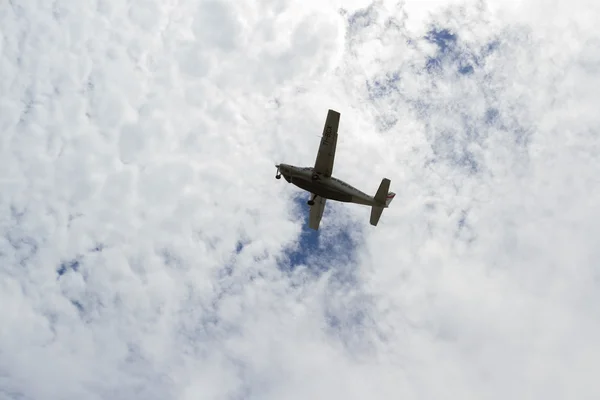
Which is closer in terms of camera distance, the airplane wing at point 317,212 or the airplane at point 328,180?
the airplane at point 328,180

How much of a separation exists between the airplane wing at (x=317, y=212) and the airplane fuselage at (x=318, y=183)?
566cm

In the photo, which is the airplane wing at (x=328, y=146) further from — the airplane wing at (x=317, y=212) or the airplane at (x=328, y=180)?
the airplane wing at (x=317, y=212)

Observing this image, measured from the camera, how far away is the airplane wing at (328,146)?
5568 cm

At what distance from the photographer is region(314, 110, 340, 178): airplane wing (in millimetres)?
55684

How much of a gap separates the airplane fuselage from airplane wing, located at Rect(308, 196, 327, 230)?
18.6 ft

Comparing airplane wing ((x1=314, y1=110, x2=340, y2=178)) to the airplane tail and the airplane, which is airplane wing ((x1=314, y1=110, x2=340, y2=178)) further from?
the airplane tail

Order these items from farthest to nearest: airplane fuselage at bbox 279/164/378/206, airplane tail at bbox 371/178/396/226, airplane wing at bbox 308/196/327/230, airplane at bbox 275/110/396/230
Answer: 1. airplane wing at bbox 308/196/327/230
2. airplane tail at bbox 371/178/396/226
3. airplane fuselage at bbox 279/164/378/206
4. airplane at bbox 275/110/396/230

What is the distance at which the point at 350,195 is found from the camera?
59.8m

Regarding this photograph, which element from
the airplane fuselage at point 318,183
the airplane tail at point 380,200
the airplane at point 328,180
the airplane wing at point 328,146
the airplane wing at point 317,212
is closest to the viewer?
the airplane wing at point 328,146

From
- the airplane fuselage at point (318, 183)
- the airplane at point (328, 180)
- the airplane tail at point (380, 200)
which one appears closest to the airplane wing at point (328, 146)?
the airplane at point (328, 180)

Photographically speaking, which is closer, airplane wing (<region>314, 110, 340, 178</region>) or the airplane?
airplane wing (<region>314, 110, 340, 178</region>)

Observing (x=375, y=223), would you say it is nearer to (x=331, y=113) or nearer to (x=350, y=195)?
(x=350, y=195)

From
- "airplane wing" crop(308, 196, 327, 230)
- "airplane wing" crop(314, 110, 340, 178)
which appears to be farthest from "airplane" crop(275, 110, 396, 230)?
"airplane wing" crop(308, 196, 327, 230)

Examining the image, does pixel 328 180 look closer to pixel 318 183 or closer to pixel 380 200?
pixel 318 183
